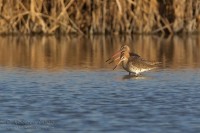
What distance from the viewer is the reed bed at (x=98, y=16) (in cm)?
2302

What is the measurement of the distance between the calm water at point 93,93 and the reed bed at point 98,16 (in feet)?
18.1

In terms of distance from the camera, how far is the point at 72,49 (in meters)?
18.3

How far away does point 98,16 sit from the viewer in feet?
76.3

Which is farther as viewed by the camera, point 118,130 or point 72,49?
point 72,49

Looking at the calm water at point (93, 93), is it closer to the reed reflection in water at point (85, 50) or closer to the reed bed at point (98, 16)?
the reed reflection in water at point (85, 50)

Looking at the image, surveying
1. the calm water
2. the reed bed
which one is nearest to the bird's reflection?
the calm water

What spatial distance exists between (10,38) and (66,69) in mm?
8973

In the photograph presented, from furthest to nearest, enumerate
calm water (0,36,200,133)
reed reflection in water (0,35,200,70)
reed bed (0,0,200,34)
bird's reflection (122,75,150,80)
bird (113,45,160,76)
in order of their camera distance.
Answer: reed bed (0,0,200,34) < reed reflection in water (0,35,200,70) < bird (113,45,160,76) < bird's reflection (122,75,150,80) < calm water (0,36,200,133)

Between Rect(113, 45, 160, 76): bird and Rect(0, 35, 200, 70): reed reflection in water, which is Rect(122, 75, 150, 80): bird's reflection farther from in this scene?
Rect(0, 35, 200, 70): reed reflection in water

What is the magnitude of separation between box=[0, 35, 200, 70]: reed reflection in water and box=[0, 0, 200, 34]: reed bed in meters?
0.70

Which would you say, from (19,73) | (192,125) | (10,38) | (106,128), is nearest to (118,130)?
(106,128)

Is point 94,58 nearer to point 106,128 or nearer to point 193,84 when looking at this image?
point 193,84

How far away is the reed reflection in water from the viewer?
47.5 feet

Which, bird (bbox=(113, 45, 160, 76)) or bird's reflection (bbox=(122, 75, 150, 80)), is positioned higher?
bird (bbox=(113, 45, 160, 76))
